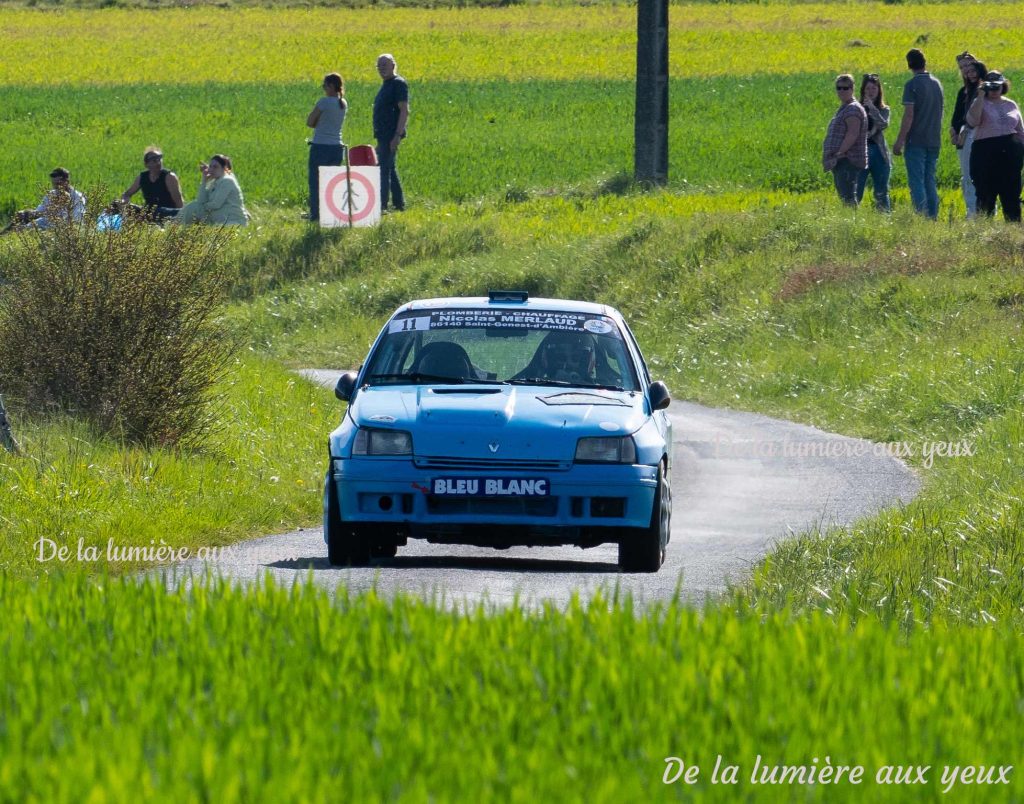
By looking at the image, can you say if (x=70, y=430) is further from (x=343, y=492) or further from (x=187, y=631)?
(x=187, y=631)

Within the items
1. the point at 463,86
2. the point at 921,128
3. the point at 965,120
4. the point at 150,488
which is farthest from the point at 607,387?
the point at 463,86

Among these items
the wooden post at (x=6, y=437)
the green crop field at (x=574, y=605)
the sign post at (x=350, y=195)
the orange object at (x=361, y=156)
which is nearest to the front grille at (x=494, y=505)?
the green crop field at (x=574, y=605)

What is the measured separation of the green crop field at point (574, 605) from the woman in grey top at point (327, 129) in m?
0.99

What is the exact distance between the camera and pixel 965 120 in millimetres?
23750

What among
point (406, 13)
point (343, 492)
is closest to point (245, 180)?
point (343, 492)

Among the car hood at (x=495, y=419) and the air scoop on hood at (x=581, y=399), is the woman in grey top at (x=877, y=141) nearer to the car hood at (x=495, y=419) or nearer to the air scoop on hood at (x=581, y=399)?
the air scoop on hood at (x=581, y=399)

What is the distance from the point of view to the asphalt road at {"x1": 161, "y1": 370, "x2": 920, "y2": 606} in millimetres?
10008

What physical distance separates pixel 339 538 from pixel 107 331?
14.2 feet

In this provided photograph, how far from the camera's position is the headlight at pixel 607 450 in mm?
10242

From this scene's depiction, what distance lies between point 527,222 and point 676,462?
594 inches

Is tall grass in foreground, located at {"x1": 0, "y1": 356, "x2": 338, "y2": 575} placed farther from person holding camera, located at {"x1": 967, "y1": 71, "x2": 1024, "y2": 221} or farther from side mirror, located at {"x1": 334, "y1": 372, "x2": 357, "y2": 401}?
person holding camera, located at {"x1": 967, "y1": 71, "x2": 1024, "y2": 221}

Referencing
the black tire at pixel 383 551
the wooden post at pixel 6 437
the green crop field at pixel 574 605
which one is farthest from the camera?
the wooden post at pixel 6 437

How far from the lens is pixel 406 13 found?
101875 mm

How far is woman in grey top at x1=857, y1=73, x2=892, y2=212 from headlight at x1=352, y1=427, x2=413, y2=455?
1567cm
